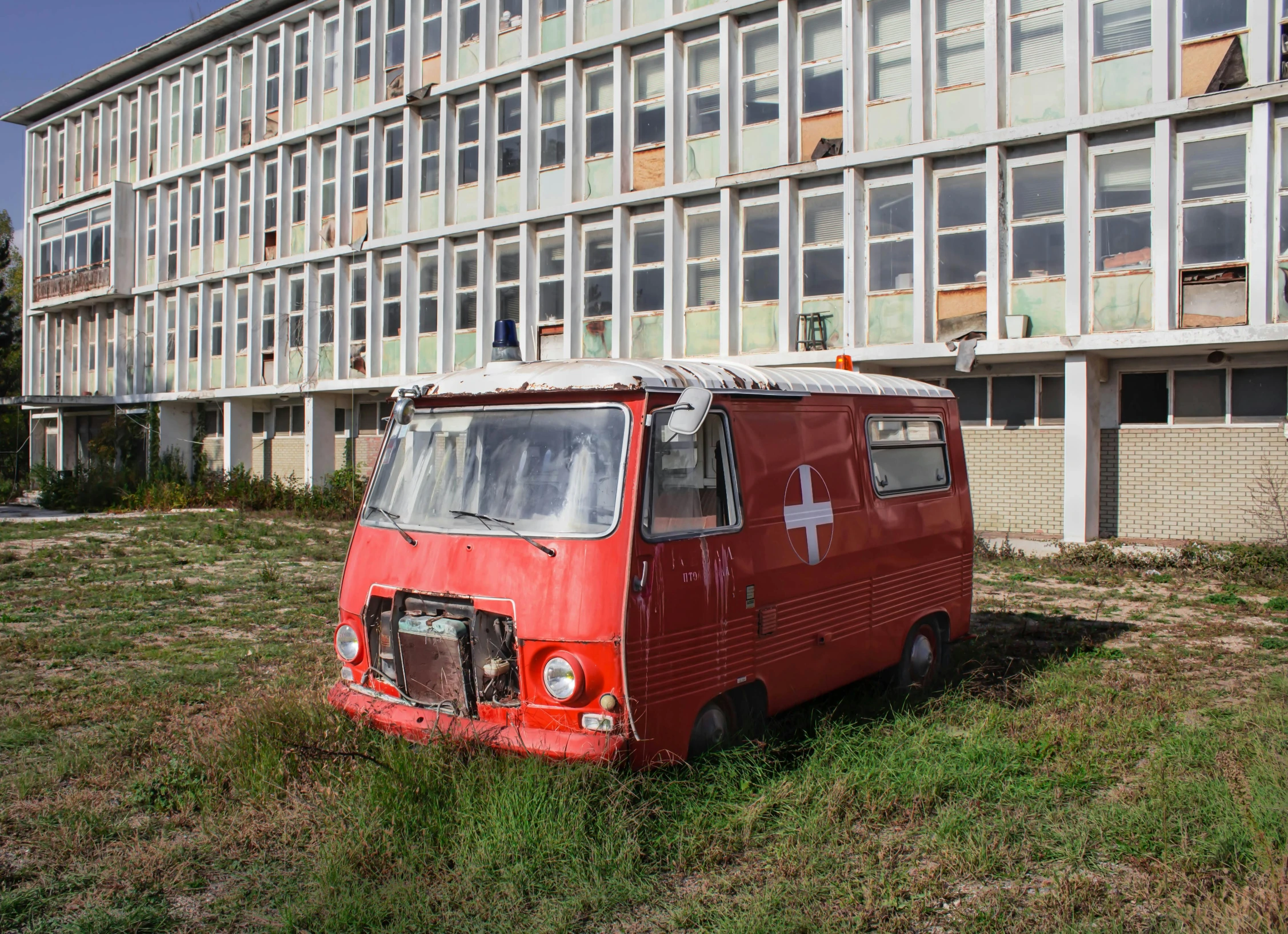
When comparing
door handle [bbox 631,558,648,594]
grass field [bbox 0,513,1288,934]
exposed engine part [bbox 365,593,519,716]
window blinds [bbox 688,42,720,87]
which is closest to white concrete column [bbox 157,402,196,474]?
window blinds [bbox 688,42,720,87]

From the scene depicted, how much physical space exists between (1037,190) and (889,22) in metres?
4.22

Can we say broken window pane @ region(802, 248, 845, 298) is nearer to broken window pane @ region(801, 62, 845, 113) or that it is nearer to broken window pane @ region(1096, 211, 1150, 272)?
→ broken window pane @ region(801, 62, 845, 113)

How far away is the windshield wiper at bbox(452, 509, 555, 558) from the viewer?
4.98 m

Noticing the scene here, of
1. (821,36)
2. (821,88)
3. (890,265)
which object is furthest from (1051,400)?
(821,36)

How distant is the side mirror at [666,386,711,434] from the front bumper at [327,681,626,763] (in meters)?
1.45

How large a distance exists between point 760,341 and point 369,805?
16.1 meters

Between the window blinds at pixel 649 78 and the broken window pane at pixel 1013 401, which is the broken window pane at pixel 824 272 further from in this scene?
the window blinds at pixel 649 78

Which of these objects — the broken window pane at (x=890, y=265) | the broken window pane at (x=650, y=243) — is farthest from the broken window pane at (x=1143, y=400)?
the broken window pane at (x=650, y=243)

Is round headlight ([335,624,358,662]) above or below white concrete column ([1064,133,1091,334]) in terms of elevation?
below

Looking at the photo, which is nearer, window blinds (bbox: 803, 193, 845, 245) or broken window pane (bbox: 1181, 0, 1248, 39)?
broken window pane (bbox: 1181, 0, 1248, 39)

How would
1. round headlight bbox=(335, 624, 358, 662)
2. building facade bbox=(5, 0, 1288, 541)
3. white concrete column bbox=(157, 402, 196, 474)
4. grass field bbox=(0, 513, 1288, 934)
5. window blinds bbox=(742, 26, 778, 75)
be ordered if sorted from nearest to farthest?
grass field bbox=(0, 513, 1288, 934), round headlight bbox=(335, 624, 358, 662), building facade bbox=(5, 0, 1288, 541), window blinds bbox=(742, 26, 778, 75), white concrete column bbox=(157, 402, 196, 474)

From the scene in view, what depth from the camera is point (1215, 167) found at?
15391 millimetres

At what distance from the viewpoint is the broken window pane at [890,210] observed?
59.9 feet

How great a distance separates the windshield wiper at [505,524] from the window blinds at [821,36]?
1610 cm
